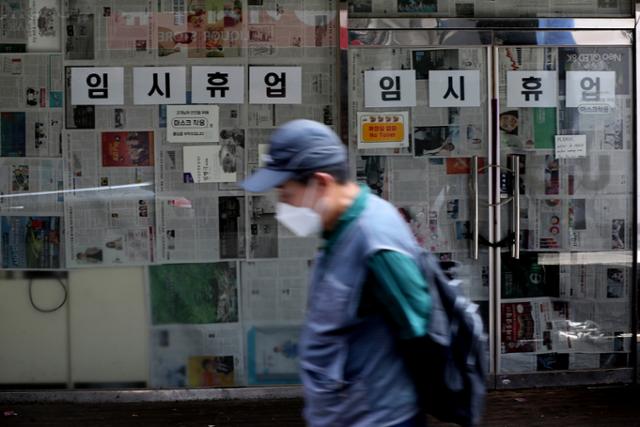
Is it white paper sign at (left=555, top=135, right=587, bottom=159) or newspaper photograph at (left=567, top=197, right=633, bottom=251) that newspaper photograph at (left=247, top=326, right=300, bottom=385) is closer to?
newspaper photograph at (left=567, top=197, right=633, bottom=251)

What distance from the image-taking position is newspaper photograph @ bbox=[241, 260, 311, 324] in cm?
582

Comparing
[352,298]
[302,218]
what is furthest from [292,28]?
[352,298]

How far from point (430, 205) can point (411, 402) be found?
3759mm

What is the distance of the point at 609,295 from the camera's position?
6.05 m

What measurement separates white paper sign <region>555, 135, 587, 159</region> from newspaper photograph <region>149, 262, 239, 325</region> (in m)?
2.55

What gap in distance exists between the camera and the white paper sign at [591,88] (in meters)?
5.93

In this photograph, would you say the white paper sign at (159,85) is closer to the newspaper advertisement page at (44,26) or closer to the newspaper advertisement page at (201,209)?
the newspaper advertisement page at (201,209)

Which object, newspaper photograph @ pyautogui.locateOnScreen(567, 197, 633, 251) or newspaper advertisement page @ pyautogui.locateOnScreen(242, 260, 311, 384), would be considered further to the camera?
newspaper photograph @ pyautogui.locateOnScreen(567, 197, 633, 251)

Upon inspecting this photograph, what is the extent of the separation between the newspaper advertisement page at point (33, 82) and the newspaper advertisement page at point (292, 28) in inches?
55.4

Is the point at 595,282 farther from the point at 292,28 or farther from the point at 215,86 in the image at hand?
the point at 215,86

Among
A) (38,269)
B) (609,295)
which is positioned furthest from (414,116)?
(38,269)

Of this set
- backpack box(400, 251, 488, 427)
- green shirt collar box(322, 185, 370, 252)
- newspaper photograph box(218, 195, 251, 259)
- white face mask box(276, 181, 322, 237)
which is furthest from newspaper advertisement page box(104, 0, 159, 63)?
backpack box(400, 251, 488, 427)

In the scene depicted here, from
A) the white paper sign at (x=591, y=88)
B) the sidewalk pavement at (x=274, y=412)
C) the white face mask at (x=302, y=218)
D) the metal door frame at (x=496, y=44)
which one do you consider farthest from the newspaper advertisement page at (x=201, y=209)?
the white face mask at (x=302, y=218)

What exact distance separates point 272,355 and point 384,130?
6.04ft
